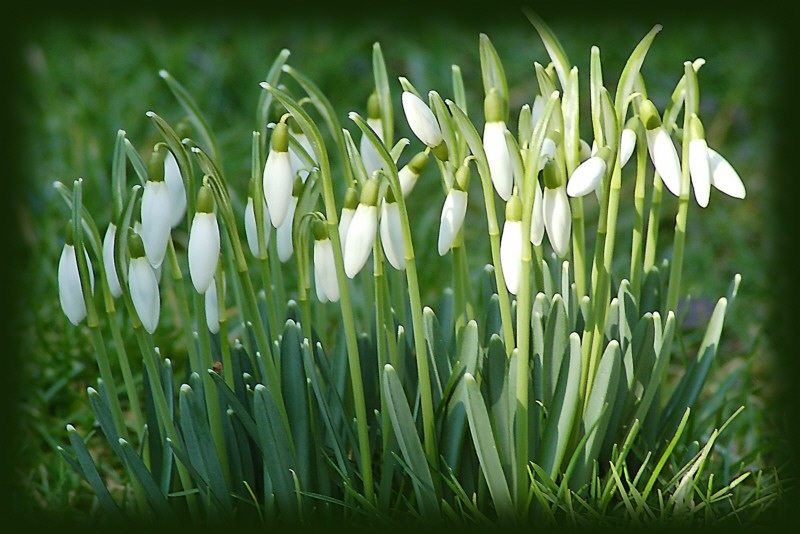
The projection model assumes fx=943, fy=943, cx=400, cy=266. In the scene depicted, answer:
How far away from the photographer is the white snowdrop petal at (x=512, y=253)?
148cm

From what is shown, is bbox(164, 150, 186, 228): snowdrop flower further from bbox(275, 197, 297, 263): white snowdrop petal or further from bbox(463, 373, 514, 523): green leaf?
bbox(463, 373, 514, 523): green leaf

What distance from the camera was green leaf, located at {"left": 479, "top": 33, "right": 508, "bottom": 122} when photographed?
1.62 metres

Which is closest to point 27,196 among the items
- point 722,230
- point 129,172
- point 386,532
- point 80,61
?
point 129,172

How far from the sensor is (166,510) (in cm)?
173

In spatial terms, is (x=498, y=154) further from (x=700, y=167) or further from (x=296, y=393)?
(x=296, y=393)

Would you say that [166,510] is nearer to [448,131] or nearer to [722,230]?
[448,131]

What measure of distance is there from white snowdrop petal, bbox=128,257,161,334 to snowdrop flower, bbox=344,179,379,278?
335 millimetres

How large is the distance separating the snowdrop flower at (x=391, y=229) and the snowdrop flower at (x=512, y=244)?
0.17m

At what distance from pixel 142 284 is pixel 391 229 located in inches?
16.5

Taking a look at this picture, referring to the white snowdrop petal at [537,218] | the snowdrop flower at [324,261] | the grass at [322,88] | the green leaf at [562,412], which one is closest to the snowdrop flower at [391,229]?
the snowdrop flower at [324,261]

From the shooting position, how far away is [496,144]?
150 centimetres

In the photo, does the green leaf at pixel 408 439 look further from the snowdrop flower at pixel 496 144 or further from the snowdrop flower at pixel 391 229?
the snowdrop flower at pixel 496 144

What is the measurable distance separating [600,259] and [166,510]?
91cm

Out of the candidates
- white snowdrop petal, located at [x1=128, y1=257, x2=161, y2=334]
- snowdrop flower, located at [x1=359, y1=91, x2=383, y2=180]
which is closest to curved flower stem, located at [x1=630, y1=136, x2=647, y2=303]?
snowdrop flower, located at [x1=359, y1=91, x2=383, y2=180]
